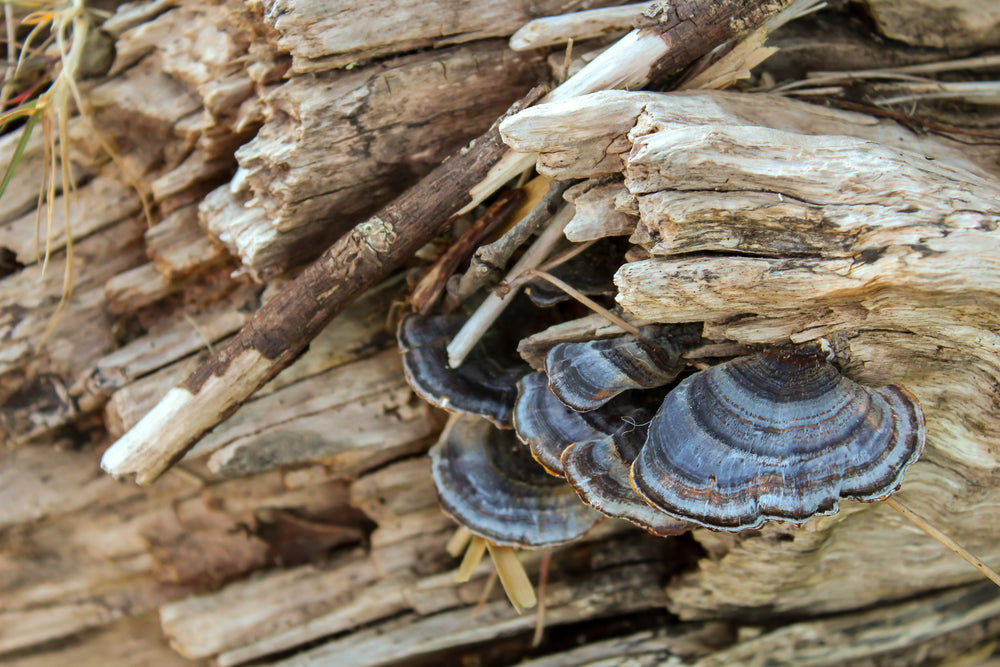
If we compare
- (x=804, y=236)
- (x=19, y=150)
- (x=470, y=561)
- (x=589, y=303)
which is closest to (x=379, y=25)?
(x=589, y=303)

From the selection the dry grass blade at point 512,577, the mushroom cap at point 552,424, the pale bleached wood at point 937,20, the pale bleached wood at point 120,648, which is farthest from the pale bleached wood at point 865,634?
the pale bleached wood at point 120,648

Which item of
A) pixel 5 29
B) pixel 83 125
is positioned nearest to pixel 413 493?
pixel 83 125

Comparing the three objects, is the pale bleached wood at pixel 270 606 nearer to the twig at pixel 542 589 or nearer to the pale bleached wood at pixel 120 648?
the pale bleached wood at pixel 120 648

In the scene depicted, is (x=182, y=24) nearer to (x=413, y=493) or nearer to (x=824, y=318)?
(x=413, y=493)

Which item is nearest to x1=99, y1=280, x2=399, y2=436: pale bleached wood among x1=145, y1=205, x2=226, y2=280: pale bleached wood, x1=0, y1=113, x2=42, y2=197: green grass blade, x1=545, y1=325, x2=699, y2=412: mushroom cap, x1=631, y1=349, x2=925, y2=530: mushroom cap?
x1=145, y1=205, x2=226, y2=280: pale bleached wood

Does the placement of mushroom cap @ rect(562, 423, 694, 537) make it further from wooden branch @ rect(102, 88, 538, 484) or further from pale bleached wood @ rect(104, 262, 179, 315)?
pale bleached wood @ rect(104, 262, 179, 315)

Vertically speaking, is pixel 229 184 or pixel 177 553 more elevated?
pixel 229 184

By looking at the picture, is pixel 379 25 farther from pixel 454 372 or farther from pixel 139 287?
pixel 139 287
